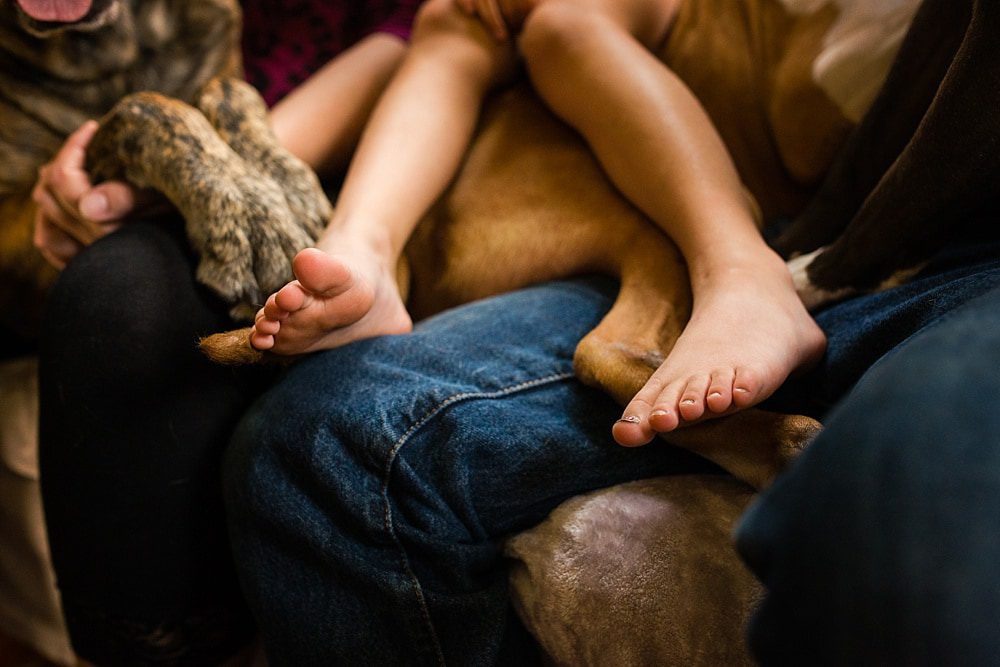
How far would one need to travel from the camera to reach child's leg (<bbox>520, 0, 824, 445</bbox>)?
686 mm

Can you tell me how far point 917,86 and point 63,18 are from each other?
1.07 metres

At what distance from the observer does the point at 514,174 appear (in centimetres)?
109

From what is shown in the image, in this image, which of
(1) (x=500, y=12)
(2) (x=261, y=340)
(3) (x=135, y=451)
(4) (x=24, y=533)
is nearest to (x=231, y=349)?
(2) (x=261, y=340)

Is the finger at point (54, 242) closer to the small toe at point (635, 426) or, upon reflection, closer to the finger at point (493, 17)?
the finger at point (493, 17)

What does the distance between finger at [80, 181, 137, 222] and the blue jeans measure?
0.41 metres

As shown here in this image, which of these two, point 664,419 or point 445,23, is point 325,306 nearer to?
point 664,419

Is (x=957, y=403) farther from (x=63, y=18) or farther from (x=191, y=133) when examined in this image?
(x=63, y=18)

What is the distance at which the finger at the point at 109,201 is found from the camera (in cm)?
102

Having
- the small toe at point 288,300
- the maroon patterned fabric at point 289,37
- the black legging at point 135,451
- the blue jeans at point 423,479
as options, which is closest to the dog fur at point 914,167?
the blue jeans at point 423,479

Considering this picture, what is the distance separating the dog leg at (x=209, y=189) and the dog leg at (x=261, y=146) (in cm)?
3

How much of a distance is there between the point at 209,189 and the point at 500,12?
465 mm

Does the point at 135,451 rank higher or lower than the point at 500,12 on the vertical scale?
lower

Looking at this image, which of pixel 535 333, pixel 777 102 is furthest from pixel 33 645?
pixel 777 102

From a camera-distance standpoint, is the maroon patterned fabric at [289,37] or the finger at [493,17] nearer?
the finger at [493,17]
